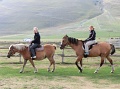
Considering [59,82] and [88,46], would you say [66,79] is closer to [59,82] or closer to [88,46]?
[59,82]

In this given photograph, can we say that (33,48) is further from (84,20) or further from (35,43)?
(84,20)

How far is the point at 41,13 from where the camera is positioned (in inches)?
5187

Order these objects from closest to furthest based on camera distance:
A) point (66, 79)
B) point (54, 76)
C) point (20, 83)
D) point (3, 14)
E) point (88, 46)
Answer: point (20, 83), point (66, 79), point (54, 76), point (88, 46), point (3, 14)

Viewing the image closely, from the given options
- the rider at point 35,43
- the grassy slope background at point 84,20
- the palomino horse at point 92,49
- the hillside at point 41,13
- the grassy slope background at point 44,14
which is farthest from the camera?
the hillside at point 41,13

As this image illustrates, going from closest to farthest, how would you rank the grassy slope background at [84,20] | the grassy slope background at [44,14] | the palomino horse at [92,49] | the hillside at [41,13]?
the palomino horse at [92,49] < the grassy slope background at [84,20] < the grassy slope background at [44,14] < the hillside at [41,13]

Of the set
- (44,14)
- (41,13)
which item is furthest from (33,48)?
(41,13)

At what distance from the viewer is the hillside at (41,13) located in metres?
113

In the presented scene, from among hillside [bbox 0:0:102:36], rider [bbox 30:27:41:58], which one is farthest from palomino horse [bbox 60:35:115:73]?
hillside [bbox 0:0:102:36]

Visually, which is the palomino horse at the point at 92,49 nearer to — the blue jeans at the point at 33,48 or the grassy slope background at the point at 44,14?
the blue jeans at the point at 33,48

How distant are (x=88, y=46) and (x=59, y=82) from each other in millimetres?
3427

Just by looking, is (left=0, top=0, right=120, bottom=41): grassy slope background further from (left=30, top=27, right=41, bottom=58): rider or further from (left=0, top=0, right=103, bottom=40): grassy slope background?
(left=30, top=27, right=41, bottom=58): rider

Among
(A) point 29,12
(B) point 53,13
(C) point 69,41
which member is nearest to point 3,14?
(A) point 29,12

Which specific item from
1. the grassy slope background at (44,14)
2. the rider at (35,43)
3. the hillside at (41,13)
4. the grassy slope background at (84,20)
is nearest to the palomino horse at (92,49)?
the rider at (35,43)

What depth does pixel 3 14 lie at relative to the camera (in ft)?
409
